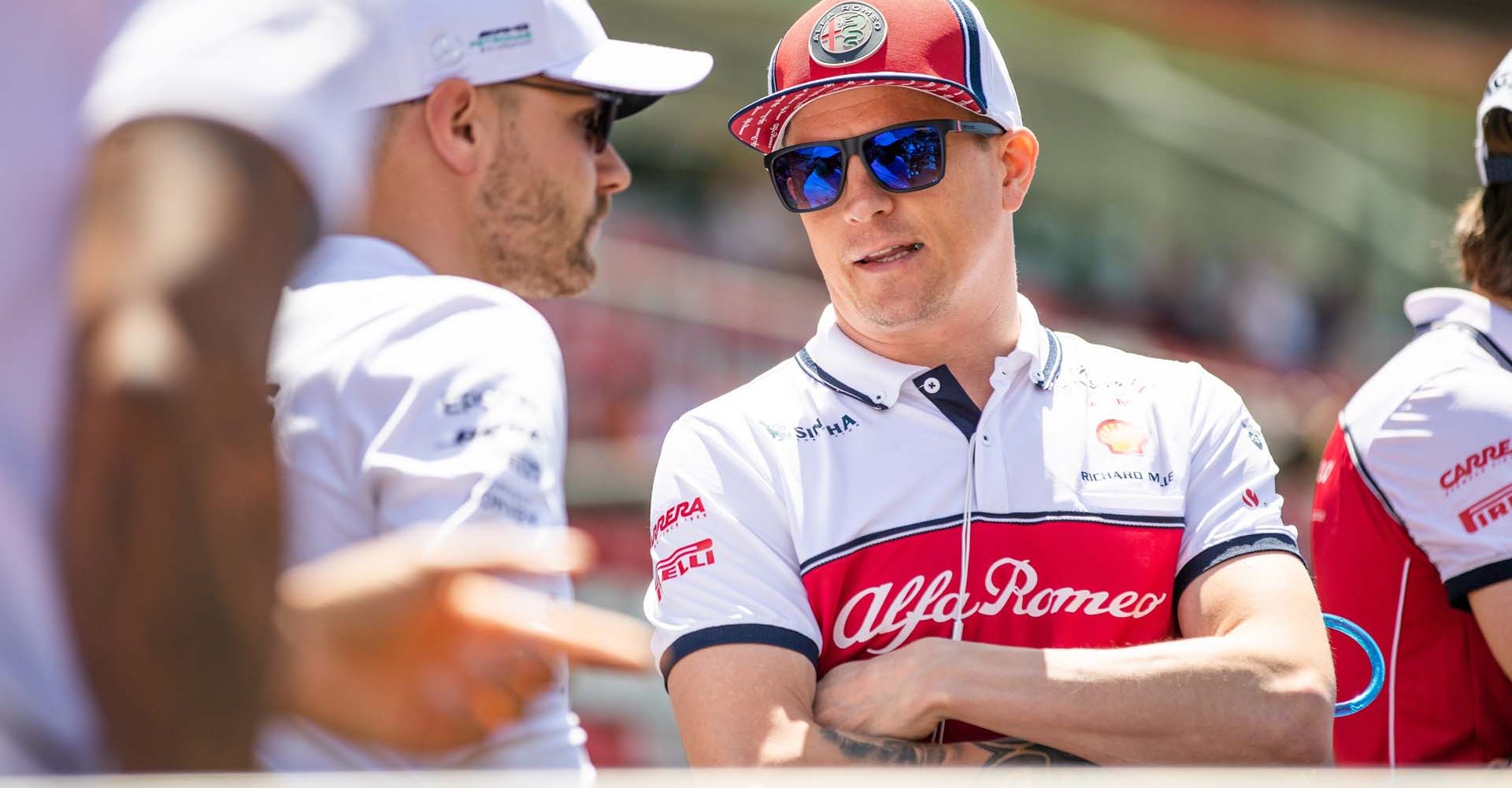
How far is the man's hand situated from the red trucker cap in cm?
88

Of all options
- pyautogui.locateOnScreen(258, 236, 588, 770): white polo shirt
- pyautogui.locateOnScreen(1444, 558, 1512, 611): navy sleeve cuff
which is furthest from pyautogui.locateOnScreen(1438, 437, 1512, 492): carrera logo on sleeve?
pyautogui.locateOnScreen(258, 236, 588, 770): white polo shirt

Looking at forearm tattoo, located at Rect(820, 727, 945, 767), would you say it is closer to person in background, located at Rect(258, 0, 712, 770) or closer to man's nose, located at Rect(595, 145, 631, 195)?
person in background, located at Rect(258, 0, 712, 770)

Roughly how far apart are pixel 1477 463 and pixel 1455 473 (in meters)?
0.04

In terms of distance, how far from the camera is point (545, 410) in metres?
1.74

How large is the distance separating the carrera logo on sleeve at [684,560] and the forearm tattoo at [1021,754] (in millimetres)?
470

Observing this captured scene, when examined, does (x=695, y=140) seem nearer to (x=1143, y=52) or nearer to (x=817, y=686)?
(x=1143, y=52)

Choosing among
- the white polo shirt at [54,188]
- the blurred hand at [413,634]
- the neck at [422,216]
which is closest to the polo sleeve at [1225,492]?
the neck at [422,216]

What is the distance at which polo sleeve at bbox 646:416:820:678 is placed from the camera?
7.24 feet

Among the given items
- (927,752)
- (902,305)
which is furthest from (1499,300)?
(927,752)

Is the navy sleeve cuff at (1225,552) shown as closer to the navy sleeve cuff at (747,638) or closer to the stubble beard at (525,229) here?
the navy sleeve cuff at (747,638)

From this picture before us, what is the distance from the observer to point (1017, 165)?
2.74 m

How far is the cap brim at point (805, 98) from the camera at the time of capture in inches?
95.7

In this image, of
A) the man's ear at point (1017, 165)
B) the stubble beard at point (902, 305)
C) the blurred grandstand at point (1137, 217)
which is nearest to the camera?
the stubble beard at point (902, 305)

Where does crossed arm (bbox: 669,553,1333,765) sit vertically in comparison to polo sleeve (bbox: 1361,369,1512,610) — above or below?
below
